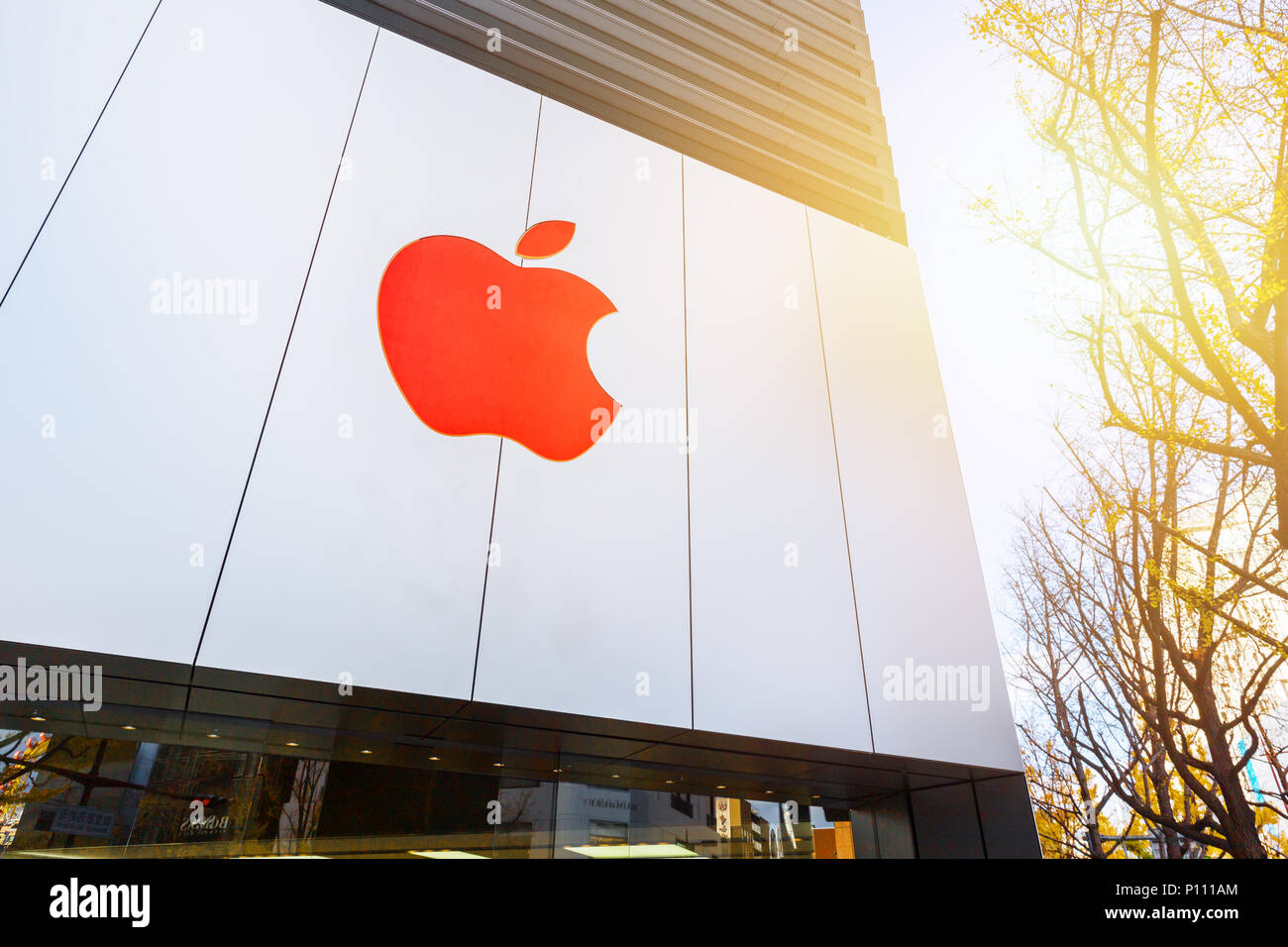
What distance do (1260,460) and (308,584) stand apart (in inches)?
258

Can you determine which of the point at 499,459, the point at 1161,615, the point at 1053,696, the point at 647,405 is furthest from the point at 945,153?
the point at 1053,696

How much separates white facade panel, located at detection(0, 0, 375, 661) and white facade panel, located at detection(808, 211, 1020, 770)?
4.50m

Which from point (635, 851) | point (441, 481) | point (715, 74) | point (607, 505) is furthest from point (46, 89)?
point (635, 851)

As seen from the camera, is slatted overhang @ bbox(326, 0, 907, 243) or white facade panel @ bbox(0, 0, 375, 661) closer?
white facade panel @ bbox(0, 0, 375, 661)

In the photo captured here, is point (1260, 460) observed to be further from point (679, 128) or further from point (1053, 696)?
point (1053, 696)

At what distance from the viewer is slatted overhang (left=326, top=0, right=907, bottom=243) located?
21.0 feet

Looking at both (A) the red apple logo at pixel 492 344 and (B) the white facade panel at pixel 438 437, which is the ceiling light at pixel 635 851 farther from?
(A) the red apple logo at pixel 492 344

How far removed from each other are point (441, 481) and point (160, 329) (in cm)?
184

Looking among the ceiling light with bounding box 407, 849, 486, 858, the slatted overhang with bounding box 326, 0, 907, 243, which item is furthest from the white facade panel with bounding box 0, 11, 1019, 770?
the ceiling light with bounding box 407, 849, 486, 858

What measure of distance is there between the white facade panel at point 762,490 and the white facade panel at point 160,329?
3.03 metres

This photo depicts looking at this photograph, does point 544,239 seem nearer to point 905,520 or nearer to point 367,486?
point 367,486

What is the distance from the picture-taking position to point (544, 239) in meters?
5.40

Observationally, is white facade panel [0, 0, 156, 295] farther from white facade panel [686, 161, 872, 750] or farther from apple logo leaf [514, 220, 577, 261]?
white facade panel [686, 161, 872, 750]

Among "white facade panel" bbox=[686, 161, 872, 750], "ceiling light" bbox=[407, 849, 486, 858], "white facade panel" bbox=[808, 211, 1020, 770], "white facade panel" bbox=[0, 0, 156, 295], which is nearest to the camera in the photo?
"white facade panel" bbox=[0, 0, 156, 295]
